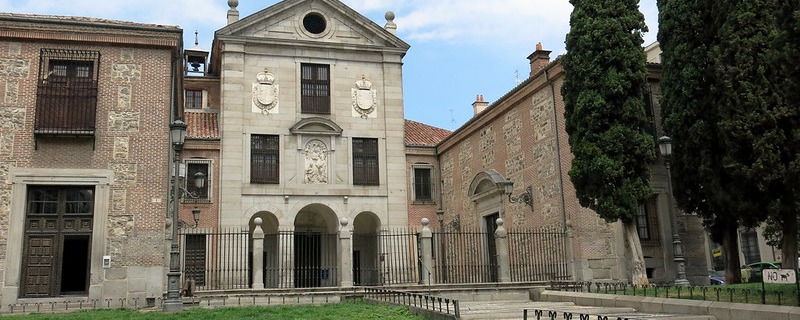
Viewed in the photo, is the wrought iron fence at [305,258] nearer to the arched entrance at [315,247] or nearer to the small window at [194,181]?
the arched entrance at [315,247]

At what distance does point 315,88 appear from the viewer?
27.6 meters

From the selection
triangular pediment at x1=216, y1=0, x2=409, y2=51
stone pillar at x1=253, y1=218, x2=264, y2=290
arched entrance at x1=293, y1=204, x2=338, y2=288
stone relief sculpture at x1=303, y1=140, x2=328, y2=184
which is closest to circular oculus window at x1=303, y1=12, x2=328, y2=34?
triangular pediment at x1=216, y1=0, x2=409, y2=51

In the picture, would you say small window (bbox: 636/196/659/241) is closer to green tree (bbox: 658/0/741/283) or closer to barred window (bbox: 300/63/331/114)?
green tree (bbox: 658/0/741/283)

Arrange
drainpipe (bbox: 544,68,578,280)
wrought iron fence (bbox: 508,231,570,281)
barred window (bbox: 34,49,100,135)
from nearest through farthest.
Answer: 1. barred window (bbox: 34,49,100,135)
2. drainpipe (bbox: 544,68,578,280)
3. wrought iron fence (bbox: 508,231,570,281)

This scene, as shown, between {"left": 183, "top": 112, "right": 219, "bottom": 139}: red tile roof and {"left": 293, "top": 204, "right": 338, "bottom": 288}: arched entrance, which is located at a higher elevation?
{"left": 183, "top": 112, "right": 219, "bottom": 139}: red tile roof

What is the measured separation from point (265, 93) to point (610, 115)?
46.6 ft

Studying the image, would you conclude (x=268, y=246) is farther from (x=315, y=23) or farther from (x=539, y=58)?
(x=539, y=58)

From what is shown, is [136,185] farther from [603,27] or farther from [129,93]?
[603,27]

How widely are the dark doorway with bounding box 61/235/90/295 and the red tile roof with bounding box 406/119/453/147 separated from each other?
52.6 ft

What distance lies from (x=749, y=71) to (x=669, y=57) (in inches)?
131

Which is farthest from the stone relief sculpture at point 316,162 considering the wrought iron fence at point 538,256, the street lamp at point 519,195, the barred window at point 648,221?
the barred window at point 648,221

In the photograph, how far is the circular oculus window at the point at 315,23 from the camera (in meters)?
28.4

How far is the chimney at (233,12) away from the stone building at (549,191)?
34.4ft

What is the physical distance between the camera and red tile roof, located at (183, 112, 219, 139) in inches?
1049
